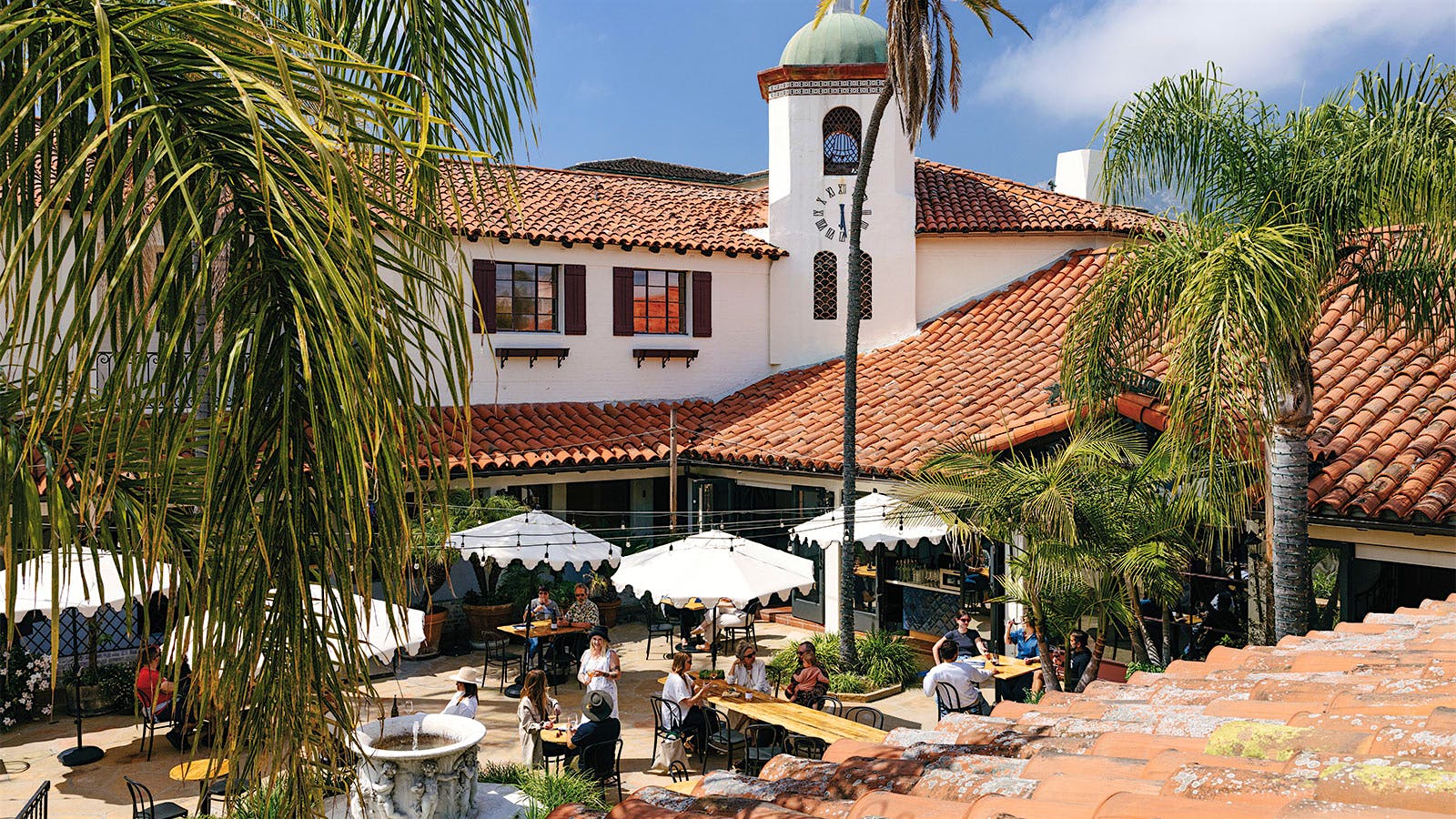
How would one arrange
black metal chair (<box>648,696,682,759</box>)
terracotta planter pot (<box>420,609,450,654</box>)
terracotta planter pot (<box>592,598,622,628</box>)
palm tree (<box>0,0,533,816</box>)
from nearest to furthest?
palm tree (<box>0,0,533,816</box>) < black metal chair (<box>648,696,682,759</box>) < terracotta planter pot (<box>420,609,450,654</box>) < terracotta planter pot (<box>592,598,622,628</box>)

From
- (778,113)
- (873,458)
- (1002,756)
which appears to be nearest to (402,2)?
(1002,756)

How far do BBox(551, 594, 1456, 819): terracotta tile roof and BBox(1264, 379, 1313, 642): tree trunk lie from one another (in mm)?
3778

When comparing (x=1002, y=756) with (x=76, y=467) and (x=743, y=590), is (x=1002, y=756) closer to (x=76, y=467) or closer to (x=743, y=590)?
(x=76, y=467)

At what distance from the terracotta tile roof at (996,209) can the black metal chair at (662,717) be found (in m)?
12.4

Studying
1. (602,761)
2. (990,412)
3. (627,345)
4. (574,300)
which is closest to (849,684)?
(990,412)

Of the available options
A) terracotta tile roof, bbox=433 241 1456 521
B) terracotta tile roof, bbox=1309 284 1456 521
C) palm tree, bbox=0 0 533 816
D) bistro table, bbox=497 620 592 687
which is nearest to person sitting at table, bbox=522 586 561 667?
bistro table, bbox=497 620 592 687

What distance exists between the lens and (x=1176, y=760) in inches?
153

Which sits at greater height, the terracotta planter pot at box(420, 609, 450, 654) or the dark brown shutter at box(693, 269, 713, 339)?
the dark brown shutter at box(693, 269, 713, 339)

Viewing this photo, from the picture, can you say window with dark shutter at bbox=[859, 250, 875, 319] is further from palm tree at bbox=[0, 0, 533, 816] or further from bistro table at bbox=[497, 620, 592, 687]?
palm tree at bbox=[0, 0, 533, 816]

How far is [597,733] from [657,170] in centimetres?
3307

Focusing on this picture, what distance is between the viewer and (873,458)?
17188 millimetres

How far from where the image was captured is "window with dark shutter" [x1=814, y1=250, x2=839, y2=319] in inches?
891

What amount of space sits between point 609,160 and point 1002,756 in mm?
39191

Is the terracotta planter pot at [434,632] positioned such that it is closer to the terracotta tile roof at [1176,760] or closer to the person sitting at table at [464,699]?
the person sitting at table at [464,699]
